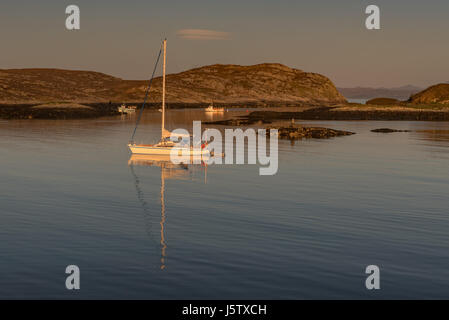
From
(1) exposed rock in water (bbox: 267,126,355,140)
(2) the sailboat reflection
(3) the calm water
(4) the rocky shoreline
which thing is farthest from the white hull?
(4) the rocky shoreline

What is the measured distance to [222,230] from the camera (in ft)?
75.3

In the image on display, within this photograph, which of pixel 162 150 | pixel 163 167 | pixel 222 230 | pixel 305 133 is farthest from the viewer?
pixel 305 133

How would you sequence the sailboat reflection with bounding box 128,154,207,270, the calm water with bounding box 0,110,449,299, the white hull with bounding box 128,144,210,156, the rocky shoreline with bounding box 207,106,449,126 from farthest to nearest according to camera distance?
the rocky shoreline with bounding box 207,106,449,126 → the white hull with bounding box 128,144,210,156 → the sailboat reflection with bounding box 128,154,207,270 → the calm water with bounding box 0,110,449,299

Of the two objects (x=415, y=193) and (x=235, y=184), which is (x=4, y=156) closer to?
(x=235, y=184)

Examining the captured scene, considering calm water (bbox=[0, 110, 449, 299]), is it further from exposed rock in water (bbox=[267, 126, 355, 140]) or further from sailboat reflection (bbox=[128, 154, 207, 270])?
exposed rock in water (bbox=[267, 126, 355, 140])

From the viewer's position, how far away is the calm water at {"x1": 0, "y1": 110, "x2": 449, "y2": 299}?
1644 centimetres

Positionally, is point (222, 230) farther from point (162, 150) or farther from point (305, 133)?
point (305, 133)

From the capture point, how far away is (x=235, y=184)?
Answer: 116ft

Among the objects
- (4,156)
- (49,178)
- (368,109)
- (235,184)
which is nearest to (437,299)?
(235,184)

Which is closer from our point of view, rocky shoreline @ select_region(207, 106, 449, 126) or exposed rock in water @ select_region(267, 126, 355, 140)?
exposed rock in water @ select_region(267, 126, 355, 140)

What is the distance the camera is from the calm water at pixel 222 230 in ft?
53.9

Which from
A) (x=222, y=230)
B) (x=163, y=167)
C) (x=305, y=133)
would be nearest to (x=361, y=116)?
(x=305, y=133)

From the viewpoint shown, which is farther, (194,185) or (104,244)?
(194,185)
